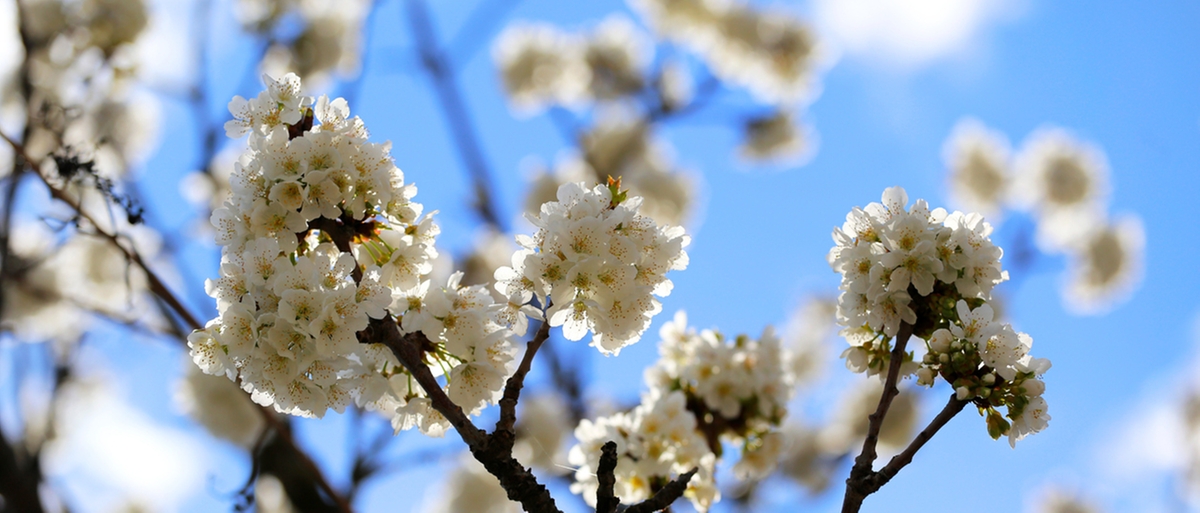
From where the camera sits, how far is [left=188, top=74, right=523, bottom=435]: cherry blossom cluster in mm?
1666

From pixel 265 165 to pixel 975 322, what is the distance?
154 cm

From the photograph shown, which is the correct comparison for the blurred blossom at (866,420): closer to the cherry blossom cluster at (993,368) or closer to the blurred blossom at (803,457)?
the blurred blossom at (803,457)

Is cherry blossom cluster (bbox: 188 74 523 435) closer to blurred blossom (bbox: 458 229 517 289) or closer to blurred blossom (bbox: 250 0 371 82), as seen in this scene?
blurred blossom (bbox: 250 0 371 82)

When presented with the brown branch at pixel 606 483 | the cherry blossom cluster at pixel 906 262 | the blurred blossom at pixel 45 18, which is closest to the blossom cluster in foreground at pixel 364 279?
the brown branch at pixel 606 483

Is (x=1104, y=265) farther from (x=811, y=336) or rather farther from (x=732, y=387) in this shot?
(x=732, y=387)

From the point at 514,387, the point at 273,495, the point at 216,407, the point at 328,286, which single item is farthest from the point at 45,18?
the point at 514,387

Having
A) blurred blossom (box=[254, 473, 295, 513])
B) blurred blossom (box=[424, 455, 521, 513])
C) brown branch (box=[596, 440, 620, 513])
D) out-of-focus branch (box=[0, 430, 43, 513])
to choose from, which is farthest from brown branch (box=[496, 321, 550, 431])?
blurred blossom (box=[424, 455, 521, 513])

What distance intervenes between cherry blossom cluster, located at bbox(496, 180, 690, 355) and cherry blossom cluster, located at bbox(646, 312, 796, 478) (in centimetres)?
118

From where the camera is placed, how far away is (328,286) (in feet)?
5.57

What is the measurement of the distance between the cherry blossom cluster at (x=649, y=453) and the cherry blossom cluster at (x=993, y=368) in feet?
3.20

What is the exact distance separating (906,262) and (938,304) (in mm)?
119

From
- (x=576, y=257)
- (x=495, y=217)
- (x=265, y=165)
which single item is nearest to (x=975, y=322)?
(x=576, y=257)

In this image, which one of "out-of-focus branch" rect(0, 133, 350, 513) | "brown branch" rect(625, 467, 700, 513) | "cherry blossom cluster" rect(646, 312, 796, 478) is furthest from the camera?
"cherry blossom cluster" rect(646, 312, 796, 478)

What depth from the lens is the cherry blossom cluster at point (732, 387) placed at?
9.60ft
